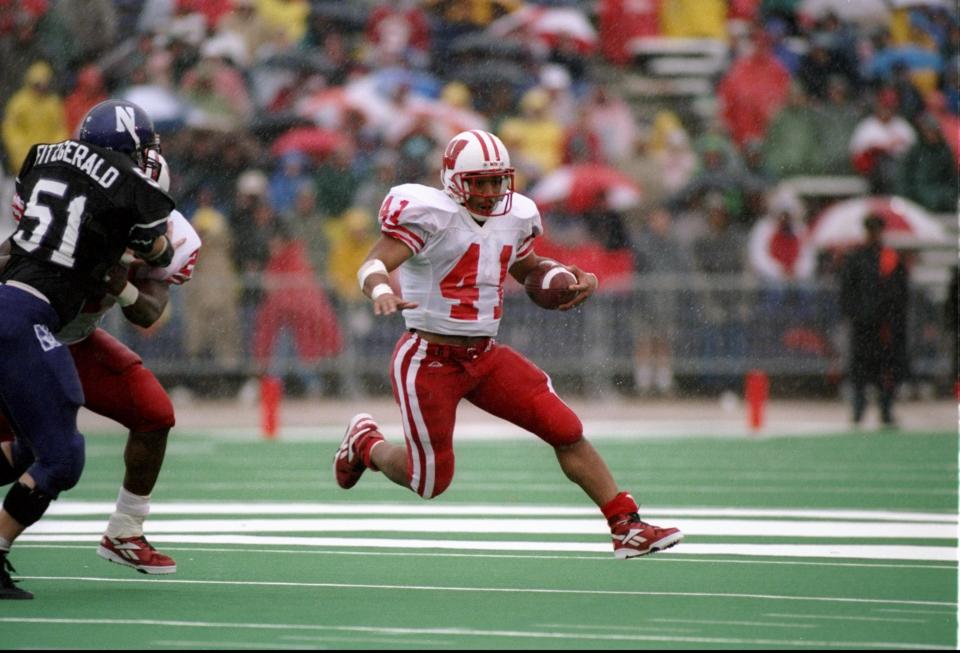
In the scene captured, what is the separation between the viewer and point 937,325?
1631 centimetres

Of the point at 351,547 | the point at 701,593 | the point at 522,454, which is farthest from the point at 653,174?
the point at 701,593

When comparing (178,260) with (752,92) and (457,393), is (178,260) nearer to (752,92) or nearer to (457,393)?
(457,393)

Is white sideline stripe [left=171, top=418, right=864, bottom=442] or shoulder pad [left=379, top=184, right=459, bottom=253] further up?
shoulder pad [left=379, top=184, right=459, bottom=253]

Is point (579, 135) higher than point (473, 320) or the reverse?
higher

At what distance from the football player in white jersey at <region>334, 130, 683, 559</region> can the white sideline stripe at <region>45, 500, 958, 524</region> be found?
1950 mm

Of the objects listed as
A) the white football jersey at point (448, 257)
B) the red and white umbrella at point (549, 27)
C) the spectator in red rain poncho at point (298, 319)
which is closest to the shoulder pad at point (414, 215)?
the white football jersey at point (448, 257)

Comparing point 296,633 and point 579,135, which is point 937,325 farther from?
point 296,633

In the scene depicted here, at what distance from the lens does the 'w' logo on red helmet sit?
23.5 feet

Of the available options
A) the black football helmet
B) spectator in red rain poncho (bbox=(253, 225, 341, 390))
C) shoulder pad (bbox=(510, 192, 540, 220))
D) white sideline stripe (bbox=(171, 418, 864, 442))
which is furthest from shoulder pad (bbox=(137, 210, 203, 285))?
spectator in red rain poncho (bbox=(253, 225, 341, 390))

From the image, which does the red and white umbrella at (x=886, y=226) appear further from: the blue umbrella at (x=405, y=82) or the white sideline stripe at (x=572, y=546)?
the white sideline stripe at (x=572, y=546)

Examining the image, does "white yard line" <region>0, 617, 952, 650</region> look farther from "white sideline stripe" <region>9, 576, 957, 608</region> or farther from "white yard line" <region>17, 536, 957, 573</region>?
"white yard line" <region>17, 536, 957, 573</region>

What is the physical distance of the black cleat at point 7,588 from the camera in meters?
6.35

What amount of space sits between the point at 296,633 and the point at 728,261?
37.5 ft

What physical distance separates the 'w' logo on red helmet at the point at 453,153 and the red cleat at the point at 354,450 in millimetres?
1332
